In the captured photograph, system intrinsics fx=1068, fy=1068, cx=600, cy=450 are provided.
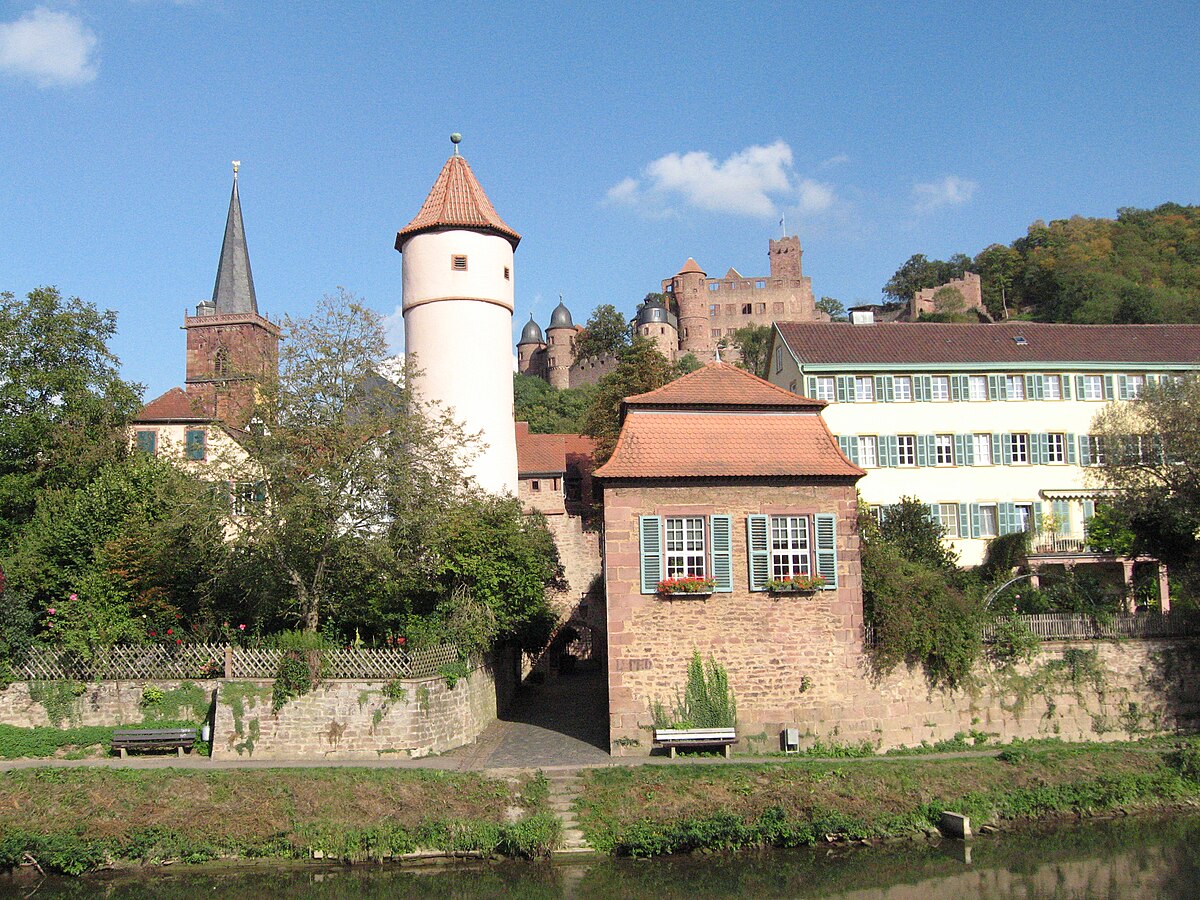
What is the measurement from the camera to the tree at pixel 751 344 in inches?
3214

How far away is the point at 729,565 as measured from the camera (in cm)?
2022

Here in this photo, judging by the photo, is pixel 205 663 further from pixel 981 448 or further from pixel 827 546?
pixel 981 448

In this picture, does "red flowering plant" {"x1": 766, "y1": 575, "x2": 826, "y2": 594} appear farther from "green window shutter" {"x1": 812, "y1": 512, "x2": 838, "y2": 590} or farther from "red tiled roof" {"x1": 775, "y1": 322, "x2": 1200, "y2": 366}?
"red tiled roof" {"x1": 775, "y1": 322, "x2": 1200, "y2": 366}

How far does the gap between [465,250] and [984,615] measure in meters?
17.2

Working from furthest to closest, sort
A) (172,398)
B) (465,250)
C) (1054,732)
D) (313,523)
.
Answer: (172,398), (465,250), (1054,732), (313,523)

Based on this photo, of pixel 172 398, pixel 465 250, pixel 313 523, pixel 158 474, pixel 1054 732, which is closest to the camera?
pixel 313 523

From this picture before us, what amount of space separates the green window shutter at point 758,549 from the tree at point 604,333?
6382 centimetres

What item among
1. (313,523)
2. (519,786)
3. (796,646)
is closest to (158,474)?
(313,523)

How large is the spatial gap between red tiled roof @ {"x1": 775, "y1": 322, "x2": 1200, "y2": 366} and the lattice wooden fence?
59.4 ft

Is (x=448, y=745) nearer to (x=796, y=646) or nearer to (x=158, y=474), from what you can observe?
(x=796, y=646)

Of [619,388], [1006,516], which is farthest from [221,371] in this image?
[1006,516]

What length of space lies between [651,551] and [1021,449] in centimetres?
1811

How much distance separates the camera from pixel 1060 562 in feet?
104

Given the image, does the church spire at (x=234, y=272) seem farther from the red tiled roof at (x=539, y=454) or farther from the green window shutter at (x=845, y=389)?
the green window shutter at (x=845, y=389)
